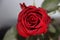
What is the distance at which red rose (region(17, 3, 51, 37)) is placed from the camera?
1.45 ft

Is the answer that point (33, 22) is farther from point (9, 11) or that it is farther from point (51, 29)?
point (9, 11)

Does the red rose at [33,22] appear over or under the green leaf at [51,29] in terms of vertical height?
over

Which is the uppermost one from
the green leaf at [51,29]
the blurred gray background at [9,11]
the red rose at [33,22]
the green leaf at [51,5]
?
the blurred gray background at [9,11]

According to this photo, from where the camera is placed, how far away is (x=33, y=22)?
1.47ft

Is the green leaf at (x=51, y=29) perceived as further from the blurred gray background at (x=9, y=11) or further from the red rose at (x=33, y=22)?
the blurred gray background at (x=9, y=11)

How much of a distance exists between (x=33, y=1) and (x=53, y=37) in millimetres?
201

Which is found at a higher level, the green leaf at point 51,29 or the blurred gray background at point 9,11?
the blurred gray background at point 9,11

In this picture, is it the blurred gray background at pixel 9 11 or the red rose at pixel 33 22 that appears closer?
the red rose at pixel 33 22

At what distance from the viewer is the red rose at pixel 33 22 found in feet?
1.45

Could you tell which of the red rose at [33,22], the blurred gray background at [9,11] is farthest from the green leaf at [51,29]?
the blurred gray background at [9,11]

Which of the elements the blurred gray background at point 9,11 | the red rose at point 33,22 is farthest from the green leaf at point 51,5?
the blurred gray background at point 9,11

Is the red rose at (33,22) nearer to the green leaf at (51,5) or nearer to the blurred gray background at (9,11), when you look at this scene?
the green leaf at (51,5)

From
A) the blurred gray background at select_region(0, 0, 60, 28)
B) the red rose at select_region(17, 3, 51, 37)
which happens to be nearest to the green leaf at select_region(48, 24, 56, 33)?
the red rose at select_region(17, 3, 51, 37)

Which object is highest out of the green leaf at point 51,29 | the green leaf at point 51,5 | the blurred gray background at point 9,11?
the blurred gray background at point 9,11
